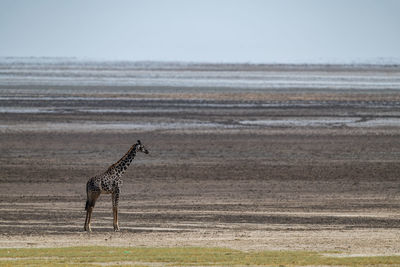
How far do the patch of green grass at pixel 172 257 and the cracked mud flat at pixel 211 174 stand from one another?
27.1 inches

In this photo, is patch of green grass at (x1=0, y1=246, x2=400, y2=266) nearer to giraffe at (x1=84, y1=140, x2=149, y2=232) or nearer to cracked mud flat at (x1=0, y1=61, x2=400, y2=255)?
cracked mud flat at (x1=0, y1=61, x2=400, y2=255)

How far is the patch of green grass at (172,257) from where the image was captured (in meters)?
12.4

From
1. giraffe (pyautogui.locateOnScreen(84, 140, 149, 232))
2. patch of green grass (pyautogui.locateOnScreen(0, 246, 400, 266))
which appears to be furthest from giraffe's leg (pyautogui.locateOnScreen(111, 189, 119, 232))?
patch of green grass (pyautogui.locateOnScreen(0, 246, 400, 266))

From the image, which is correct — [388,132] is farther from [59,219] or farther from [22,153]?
[59,219]

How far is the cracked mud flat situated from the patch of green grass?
2.26ft

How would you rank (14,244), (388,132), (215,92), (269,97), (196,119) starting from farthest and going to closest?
(215,92) < (269,97) < (196,119) < (388,132) < (14,244)

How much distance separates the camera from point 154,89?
65.3 metres

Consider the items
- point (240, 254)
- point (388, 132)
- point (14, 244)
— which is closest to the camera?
point (240, 254)

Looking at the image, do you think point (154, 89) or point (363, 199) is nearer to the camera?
point (363, 199)

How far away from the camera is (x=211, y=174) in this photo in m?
24.7

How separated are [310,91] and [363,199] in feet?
140

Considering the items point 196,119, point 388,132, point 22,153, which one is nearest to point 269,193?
point 22,153

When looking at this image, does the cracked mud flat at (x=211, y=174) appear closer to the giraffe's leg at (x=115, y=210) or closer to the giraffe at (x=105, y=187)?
the giraffe's leg at (x=115, y=210)

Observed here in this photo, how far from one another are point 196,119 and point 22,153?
43.6ft
